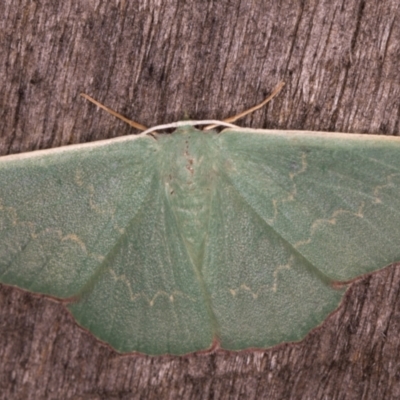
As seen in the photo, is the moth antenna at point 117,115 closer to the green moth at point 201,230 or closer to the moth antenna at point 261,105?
the green moth at point 201,230

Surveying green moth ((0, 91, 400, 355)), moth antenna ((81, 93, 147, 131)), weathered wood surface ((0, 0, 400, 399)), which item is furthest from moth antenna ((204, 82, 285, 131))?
moth antenna ((81, 93, 147, 131))

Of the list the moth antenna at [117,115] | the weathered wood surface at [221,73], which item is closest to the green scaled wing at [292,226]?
the weathered wood surface at [221,73]

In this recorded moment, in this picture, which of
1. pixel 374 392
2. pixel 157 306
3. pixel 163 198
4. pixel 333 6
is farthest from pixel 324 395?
pixel 333 6

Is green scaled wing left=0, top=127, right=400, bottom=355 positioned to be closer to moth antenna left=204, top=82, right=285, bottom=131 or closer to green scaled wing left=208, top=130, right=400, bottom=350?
green scaled wing left=208, top=130, right=400, bottom=350

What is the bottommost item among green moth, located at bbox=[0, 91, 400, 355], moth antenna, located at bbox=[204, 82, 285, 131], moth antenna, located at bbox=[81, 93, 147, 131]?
green moth, located at bbox=[0, 91, 400, 355]

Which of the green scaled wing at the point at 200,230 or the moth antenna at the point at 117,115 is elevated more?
the moth antenna at the point at 117,115

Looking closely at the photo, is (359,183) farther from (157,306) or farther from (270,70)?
(157,306)

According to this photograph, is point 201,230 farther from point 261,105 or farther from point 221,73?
point 221,73
